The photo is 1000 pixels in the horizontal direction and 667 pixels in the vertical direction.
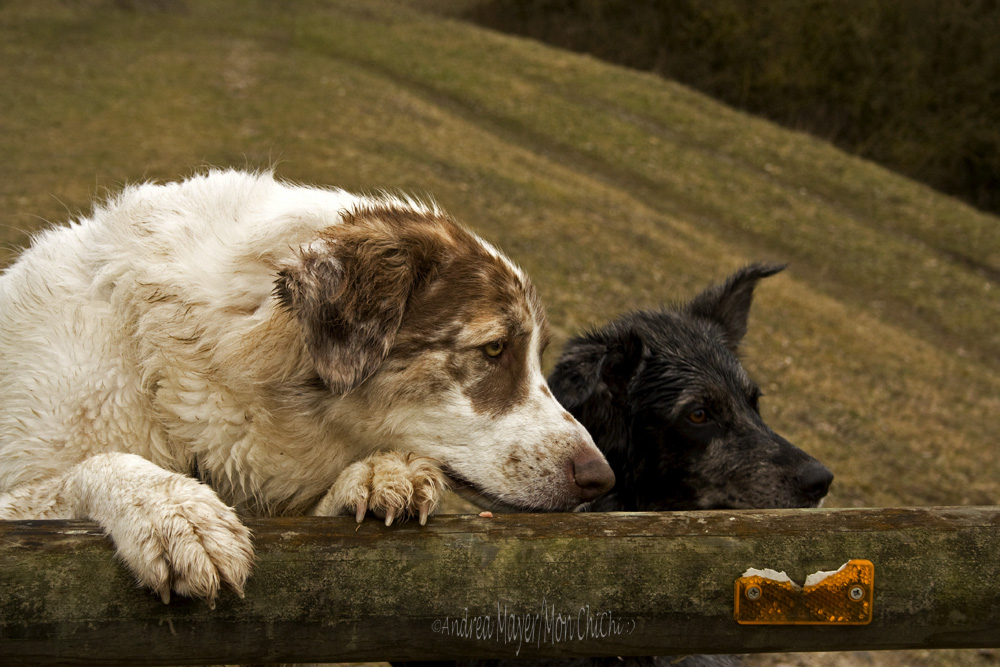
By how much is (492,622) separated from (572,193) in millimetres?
20902

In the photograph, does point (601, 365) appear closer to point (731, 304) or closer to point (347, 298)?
point (731, 304)

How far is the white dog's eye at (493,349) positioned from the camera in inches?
133

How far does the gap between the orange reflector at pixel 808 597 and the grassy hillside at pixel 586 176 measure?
8.15 m

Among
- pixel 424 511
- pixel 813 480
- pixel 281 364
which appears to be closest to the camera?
pixel 424 511

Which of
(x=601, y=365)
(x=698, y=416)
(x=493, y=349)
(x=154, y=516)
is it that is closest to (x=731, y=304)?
(x=698, y=416)

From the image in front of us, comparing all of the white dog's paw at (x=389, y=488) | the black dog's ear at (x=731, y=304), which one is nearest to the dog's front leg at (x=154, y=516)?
the white dog's paw at (x=389, y=488)

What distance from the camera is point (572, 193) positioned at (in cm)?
2264

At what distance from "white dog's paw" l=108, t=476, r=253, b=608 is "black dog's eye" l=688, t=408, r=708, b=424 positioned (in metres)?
2.64

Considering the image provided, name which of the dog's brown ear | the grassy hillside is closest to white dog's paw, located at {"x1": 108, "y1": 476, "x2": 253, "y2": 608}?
the dog's brown ear

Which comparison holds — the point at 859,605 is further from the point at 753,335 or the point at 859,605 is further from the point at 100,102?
the point at 100,102

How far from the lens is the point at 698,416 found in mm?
4410

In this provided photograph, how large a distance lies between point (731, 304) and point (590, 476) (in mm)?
2254

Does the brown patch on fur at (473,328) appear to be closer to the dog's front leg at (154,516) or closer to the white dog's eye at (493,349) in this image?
the white dog's eye at (493,349)

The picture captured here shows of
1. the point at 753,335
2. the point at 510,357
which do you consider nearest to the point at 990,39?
the point at 753,335
